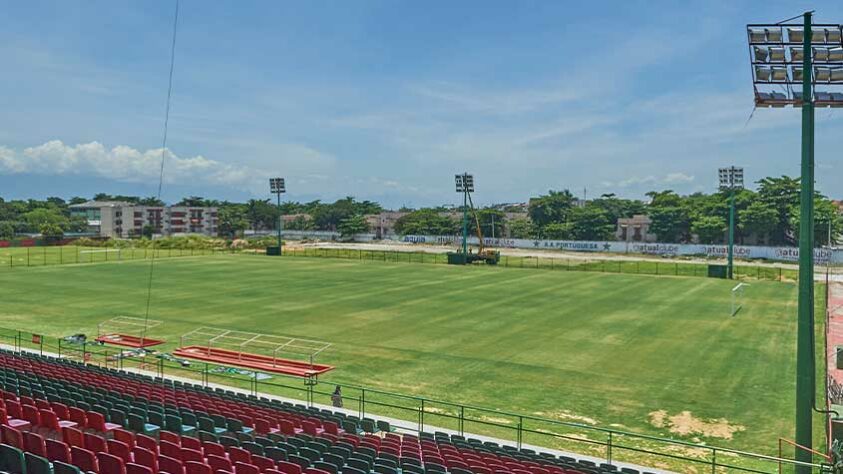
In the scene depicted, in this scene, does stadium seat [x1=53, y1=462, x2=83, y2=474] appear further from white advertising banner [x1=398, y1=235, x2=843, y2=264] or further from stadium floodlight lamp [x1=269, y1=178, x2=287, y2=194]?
stadium floodlight lamp [x1=269, y1=178, x2=287, y2=194]

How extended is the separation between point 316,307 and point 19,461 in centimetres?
3338

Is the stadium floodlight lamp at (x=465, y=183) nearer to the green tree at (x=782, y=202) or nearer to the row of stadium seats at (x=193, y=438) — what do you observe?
the green tree at (x=782, y=202)

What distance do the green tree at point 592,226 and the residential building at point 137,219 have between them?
111316 millimetres

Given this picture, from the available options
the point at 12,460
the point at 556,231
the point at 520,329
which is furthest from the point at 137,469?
the point at 556,231

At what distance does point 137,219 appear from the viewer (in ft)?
564

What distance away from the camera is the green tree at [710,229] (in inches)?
4341

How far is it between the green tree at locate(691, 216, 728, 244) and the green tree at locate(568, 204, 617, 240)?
772 inches

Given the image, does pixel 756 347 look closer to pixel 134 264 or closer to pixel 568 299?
pixel 568 299

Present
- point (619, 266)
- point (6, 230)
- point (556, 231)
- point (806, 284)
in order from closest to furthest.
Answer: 1. point (806, 284)
2. point (619, 266)
3. point (556, 231)
4. point (6, 230)

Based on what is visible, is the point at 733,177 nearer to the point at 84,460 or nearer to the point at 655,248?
the point at 655,248

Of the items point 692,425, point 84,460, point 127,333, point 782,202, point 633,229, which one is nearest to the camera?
point 84,460

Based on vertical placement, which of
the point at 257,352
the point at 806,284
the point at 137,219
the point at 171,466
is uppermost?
the point at 137,219

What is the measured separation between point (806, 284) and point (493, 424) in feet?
25.0

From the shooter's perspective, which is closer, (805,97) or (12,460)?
(12,460)
